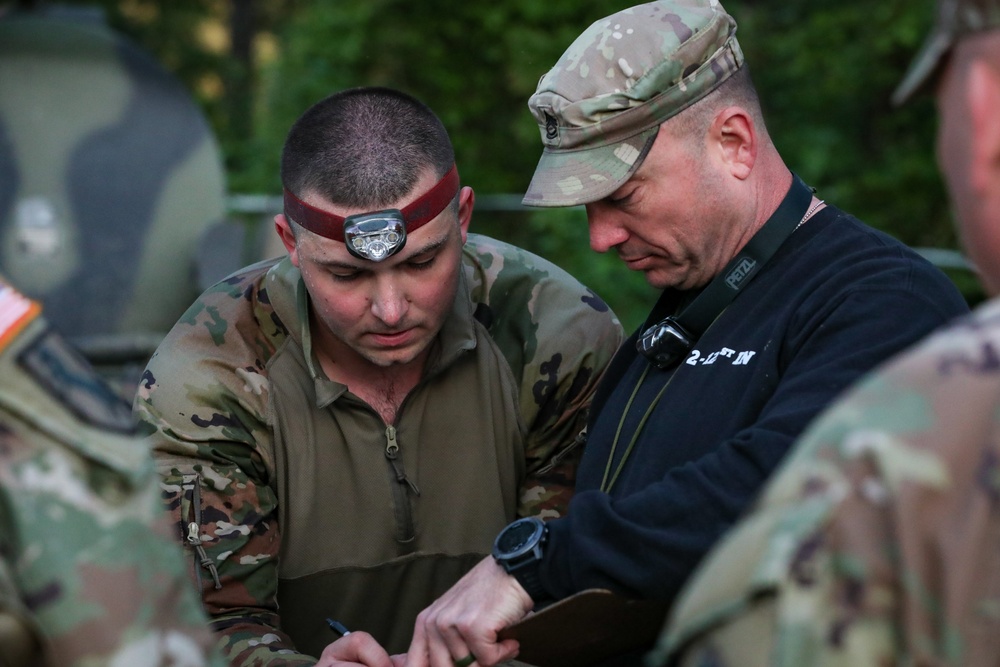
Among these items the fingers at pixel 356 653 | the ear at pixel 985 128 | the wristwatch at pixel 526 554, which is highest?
the ear at pixel 985 128

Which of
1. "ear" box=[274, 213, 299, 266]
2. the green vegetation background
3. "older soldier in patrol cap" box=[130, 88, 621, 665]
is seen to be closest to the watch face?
"older soldier in patrol cap" box=[130, 88, 621, 665]

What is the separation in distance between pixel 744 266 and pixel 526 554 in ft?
2.56

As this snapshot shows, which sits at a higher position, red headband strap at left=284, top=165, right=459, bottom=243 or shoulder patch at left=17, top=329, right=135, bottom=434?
shoulder patch at left=17, top=329, right=135, bottom=434

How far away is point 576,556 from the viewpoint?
2578mm

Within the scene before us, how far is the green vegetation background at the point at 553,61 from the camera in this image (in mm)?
7871

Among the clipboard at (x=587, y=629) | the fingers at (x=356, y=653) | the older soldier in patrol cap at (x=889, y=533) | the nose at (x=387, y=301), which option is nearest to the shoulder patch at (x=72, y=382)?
the older soldier in patrol cap at (x=889, y=533)

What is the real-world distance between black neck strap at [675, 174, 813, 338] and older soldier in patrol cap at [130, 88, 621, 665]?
735 millimetres

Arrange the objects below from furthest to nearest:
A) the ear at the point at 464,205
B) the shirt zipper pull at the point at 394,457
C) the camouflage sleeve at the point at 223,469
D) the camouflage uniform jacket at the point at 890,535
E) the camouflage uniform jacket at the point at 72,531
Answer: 1. the ear at the point at 464,205
2. the shirt zipper pull at the point at 394,457
3. the camouflage sleeve at the point at 223,469
4. the camouflage uniform jacket at the point at 72,531
5. the camouflage uniform jacket at the point at 890,535

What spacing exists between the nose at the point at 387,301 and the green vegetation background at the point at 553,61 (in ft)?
12.9

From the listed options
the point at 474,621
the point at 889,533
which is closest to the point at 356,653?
the point at 474,621

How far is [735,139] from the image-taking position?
2.95 meters

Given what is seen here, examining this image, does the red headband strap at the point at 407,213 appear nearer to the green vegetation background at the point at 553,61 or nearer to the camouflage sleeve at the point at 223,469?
the camouflage sleeve at the point at 223,469

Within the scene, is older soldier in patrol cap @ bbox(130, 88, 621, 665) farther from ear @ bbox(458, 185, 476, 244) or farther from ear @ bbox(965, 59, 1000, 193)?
ear @ bbox(965, 59, 1000, 193)

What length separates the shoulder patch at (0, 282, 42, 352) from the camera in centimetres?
179
